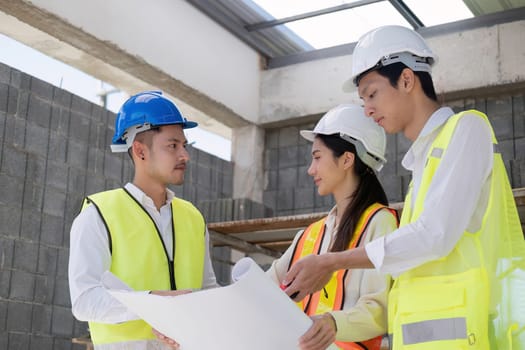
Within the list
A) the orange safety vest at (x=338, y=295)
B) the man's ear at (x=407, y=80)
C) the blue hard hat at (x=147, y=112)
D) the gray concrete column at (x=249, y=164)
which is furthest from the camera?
the gray concrete column at (x=249, y=164)

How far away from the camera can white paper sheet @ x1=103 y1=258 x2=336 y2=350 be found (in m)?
2.11

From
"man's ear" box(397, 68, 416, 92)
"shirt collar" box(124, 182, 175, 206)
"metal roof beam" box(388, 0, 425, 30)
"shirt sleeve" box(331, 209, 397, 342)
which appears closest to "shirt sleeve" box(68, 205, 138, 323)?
"shirt collar" box(124, 182, 175, 206)

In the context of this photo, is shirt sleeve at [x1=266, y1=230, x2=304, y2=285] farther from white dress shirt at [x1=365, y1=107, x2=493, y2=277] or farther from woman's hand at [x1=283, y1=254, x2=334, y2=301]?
white dress shirt at [x1=365, y1=107, x2=493, y2=277]

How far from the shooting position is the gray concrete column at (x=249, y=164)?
31.1 feet

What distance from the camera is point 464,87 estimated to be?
27.0 ft

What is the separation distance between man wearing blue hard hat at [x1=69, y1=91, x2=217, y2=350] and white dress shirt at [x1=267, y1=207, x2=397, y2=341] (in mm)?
531

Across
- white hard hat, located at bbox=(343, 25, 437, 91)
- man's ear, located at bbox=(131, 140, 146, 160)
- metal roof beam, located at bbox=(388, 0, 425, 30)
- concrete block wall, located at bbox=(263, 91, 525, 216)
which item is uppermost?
metal roof beam, located at bbox=(388, 0, 425, 30)

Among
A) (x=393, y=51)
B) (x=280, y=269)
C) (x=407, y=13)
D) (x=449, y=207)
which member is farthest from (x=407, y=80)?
(x=407, y=13)

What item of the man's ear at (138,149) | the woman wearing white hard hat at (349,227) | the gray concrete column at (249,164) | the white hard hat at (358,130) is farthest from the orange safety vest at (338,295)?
the gray concrete column at (249,164)

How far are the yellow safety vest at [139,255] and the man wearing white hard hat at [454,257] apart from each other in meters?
0.77

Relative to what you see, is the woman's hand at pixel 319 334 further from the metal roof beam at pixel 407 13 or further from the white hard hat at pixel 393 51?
the metal roof beam at pixel 407 13

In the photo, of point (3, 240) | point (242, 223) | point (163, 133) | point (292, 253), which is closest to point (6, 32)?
point (3, 240)

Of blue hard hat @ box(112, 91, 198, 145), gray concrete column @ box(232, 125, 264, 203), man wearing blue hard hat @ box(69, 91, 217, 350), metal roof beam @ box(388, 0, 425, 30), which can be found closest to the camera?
man wearing blue hard hat @ box(69, 91, 217, 350)

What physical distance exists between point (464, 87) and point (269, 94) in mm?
2295
